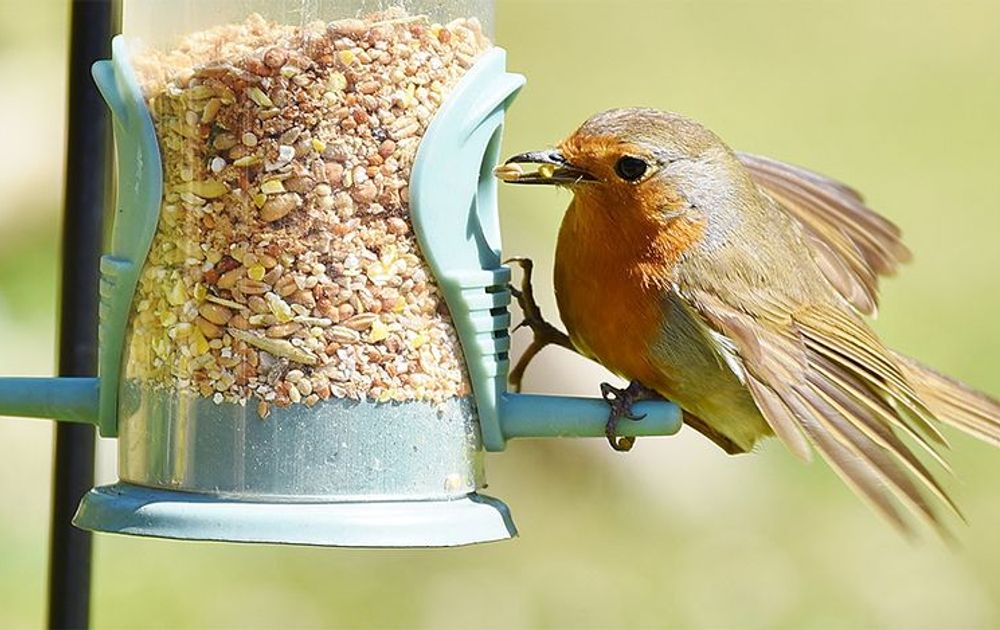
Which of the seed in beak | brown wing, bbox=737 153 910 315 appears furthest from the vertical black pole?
brown wing, bbox=737 153 910 315

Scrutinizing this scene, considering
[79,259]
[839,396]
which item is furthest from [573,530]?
[79,259]

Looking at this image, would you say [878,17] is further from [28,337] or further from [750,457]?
[28,337]

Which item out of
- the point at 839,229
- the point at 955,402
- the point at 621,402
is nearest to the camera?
the point at 621,402

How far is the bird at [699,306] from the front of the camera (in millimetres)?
3980

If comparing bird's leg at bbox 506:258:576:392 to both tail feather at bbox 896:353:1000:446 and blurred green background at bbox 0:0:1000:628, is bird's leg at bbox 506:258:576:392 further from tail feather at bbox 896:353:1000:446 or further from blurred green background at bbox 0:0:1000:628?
blurred green background at bbox 0:0:1000:628

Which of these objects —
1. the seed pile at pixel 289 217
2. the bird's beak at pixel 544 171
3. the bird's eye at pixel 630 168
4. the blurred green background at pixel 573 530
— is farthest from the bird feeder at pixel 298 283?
the blurred green background at pixel 573 530

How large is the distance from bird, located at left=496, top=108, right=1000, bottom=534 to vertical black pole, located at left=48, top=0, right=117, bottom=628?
82 cm

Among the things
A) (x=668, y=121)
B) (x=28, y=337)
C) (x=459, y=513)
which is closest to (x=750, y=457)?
(x=28, y=337)

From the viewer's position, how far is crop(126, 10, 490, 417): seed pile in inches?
140

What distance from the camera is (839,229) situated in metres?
5.06

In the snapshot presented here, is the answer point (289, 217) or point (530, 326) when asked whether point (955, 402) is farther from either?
point (289, 217)

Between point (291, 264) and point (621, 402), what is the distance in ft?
2.32

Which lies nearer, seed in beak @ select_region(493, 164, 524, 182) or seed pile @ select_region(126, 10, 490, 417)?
seed pile @ select_region(126, 10, 490, 417)

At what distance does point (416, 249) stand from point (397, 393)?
0.91 ft
